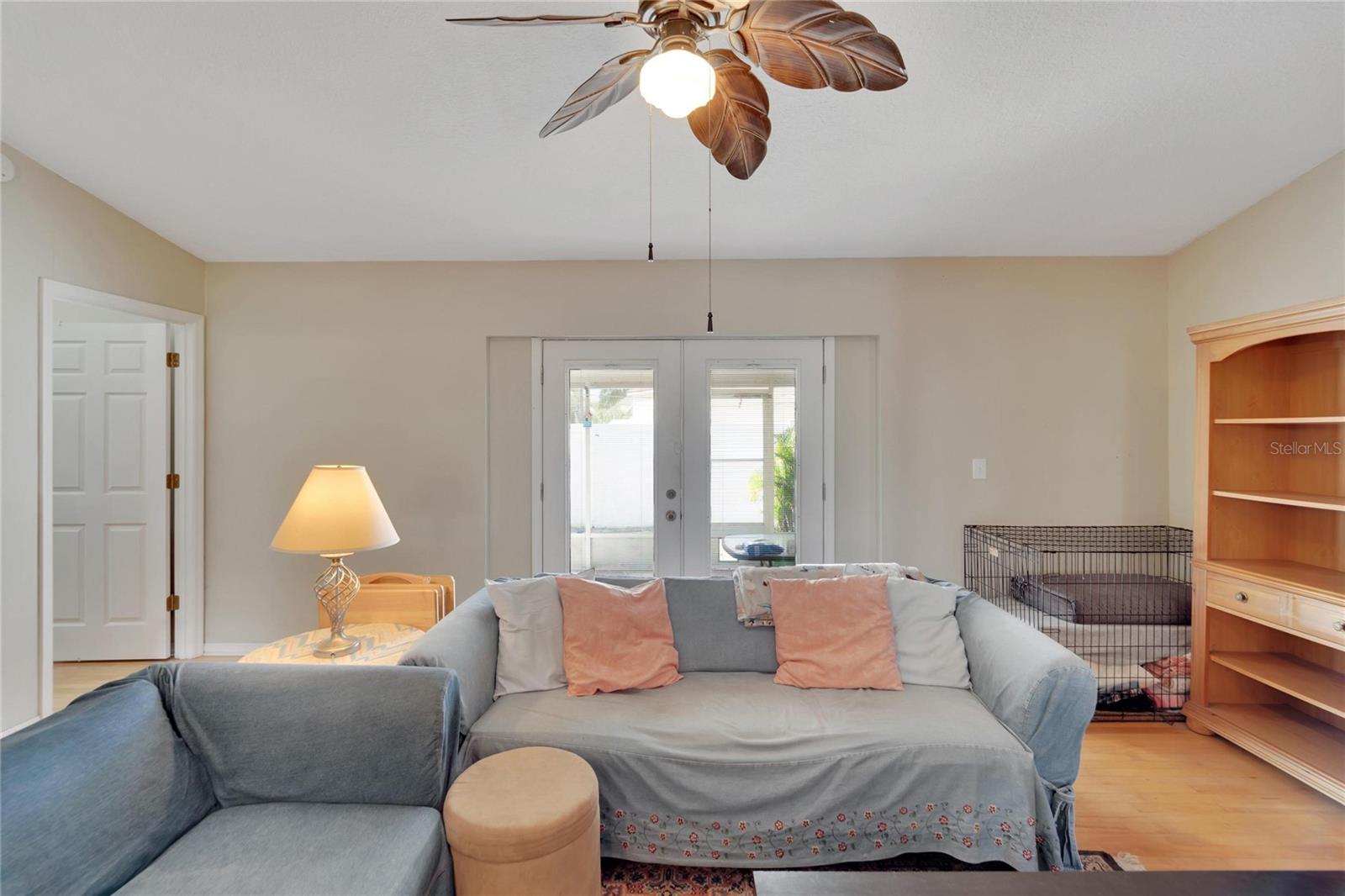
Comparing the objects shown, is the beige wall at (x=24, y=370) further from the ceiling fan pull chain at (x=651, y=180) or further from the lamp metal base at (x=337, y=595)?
the ceiling fan pull chain at (x=651, y=180)

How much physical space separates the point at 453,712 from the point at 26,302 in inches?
107

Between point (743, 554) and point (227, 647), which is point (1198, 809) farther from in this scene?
point (227, 647)

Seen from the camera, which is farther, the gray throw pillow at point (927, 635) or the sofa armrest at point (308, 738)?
the gray throw pillow at point (927, 635)

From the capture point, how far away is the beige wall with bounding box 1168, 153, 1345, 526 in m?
2.39

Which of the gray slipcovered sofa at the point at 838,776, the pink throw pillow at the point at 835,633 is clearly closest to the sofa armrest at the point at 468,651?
the gray slipcovered sofa at the point at 838,776

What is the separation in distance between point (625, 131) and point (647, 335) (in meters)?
1.25

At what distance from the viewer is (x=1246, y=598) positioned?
7.95ft

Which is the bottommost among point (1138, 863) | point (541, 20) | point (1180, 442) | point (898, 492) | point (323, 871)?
point (1138, 863)

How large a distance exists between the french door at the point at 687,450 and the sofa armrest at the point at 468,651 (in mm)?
1341

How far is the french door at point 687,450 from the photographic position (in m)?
3.40

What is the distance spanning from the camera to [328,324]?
3.38m

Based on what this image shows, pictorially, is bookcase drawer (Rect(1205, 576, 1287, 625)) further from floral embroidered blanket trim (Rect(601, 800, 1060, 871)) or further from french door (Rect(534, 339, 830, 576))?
french door (Rect(534, 339, 830, 576))

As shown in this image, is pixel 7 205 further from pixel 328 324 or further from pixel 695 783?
pixel 695 783

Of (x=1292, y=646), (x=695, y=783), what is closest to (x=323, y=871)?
(x=695, y=783)
